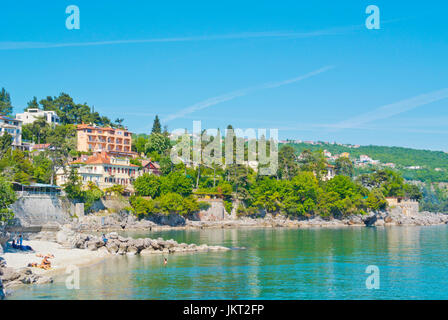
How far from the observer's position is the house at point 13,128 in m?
76.4

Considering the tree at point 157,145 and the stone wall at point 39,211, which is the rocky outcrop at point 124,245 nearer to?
the stone wall at point 39,211

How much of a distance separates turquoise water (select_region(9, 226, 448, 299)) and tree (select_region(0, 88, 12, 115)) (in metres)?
80.9

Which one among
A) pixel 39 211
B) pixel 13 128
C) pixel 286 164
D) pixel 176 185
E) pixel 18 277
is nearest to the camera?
pixel 18 277

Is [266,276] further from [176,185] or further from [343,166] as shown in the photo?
[343,166]

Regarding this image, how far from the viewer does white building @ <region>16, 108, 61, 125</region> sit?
91812 mm

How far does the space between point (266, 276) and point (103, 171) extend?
1773 inches

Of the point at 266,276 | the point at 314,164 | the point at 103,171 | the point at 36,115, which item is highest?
the point at 36,115

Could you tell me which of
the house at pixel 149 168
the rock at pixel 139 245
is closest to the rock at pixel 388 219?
the house at pixel 149 168

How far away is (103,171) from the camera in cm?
6750

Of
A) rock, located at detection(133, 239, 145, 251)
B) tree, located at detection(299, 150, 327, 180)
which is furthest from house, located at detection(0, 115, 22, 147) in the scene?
tree, located at detection(299, 150, 327, 180)

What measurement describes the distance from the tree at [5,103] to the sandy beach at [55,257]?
241ft

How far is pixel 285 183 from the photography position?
7581 centimetres

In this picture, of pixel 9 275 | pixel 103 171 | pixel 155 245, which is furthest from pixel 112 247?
pixel 103 171

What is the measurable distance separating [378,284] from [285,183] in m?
50.7
